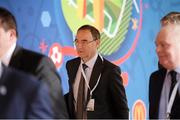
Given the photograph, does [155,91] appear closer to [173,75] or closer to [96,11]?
[173,75]

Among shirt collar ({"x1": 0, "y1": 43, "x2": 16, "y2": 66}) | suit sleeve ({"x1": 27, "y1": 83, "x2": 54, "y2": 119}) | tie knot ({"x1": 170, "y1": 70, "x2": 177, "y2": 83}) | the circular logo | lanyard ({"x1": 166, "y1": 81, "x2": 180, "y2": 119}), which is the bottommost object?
suit sleeve ({"x1": 27, "y1": 83, "x2": 54, "y2": 119})

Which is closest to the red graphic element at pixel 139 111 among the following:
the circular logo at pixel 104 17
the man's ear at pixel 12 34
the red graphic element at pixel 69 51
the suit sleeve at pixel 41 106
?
the circular logo at pixel 104 17

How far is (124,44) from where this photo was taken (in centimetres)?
491

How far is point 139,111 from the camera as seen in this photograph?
Result: 5211 millimetres

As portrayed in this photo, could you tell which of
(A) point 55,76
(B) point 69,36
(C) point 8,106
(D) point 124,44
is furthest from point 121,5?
(C) point 8,106

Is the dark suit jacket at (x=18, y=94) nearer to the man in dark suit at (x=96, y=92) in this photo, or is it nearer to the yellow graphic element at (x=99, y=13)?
the man in dark suit at (x=96, y=92)

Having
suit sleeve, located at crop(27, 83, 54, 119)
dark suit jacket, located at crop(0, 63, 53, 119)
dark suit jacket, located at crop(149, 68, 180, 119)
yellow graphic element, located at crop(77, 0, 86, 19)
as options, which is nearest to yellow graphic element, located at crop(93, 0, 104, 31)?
yellow graphic element, located at crop(77, 0, 86, 19)

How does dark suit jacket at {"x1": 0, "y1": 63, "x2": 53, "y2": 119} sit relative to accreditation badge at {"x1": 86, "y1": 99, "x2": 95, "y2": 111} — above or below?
below

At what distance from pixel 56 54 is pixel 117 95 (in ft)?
3.96

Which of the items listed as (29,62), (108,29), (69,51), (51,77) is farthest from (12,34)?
(108,29)

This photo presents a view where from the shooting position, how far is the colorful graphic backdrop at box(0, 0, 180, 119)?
395 centimetres

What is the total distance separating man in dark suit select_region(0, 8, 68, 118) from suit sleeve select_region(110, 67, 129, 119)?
1.21m

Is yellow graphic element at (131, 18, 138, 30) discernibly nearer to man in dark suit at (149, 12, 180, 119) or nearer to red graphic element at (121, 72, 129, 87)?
red graphic element at (121, 72, 129, 87)

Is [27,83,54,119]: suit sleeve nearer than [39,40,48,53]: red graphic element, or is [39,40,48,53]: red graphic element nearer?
[27,83,54,119]: suit sleeve
